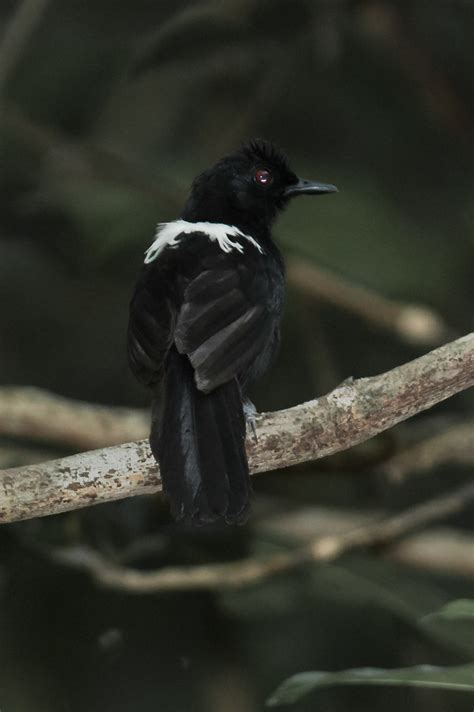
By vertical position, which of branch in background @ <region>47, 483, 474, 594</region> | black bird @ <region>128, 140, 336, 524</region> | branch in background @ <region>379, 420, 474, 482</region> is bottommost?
branch in background @ <region>47, 483, 474, 594</region>

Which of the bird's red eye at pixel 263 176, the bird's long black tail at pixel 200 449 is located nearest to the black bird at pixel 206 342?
the bird's long black tail at pixel 200 449

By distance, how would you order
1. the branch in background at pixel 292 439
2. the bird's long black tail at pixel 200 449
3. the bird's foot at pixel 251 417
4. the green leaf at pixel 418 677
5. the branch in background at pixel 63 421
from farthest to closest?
1. the branch in background at pixel 63 421
2. the bird's foot at pixel 251 417
3. the bird's long black tail at pixel 200 449
4. the branch in background at pixel 292 439
5. the green leaf at pixel 418 677

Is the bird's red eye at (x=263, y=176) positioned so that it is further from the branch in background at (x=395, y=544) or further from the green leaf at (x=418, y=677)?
the green leaf at (x=418, y=677)

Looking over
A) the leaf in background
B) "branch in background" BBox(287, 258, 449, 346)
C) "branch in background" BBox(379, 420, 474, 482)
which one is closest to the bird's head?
"branch in background" BBox(287, 258, 449, 346)

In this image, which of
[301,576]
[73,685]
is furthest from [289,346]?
[73,685]

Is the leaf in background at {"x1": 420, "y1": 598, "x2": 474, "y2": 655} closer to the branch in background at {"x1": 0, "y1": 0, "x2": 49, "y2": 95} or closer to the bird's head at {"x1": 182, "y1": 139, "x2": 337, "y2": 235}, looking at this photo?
the bird's head at {"x1": 182, "y1": 139, "x2": 337, "y2": 235}

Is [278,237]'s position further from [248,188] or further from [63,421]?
[63,421]

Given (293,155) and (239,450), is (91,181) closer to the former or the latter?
(293,155)
